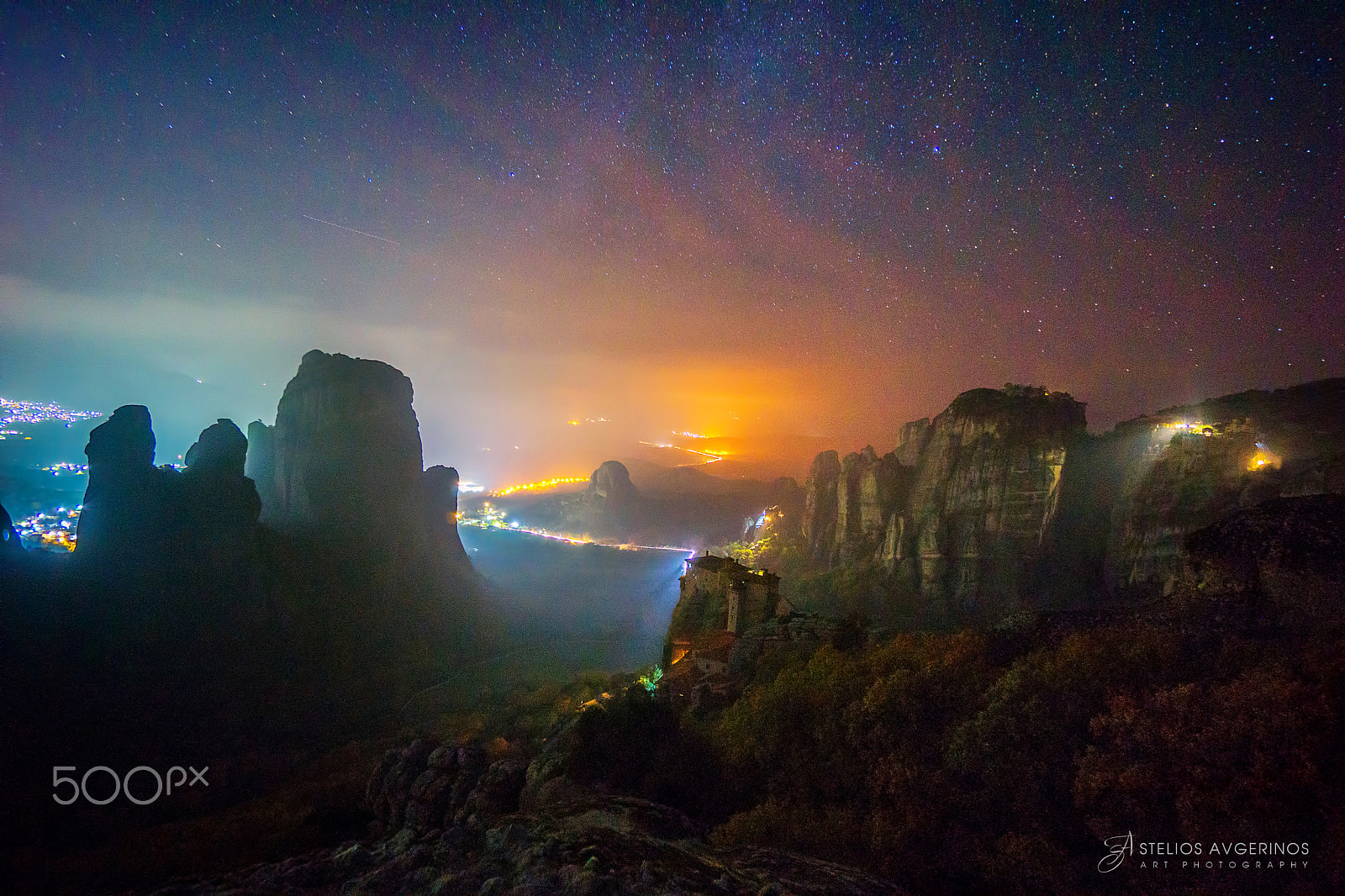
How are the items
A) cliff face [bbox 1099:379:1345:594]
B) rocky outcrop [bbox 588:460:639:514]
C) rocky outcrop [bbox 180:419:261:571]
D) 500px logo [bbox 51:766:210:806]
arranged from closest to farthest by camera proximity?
500px logo [bbox 51:766:210:806] → cliff face [bbox 1099:379:1345:594] → rocky outcrop [bbox 180:419:261:571] → rocky outcrop [bbox 588:460:639:514]

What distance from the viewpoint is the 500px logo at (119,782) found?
26059mm

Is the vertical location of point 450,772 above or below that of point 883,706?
below

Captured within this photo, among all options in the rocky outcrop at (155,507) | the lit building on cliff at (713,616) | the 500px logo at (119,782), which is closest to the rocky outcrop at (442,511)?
the rocky outcrop at (155,507)

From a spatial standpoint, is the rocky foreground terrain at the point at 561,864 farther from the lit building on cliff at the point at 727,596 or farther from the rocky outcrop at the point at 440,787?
the lit building on cliff at the point at 727,596

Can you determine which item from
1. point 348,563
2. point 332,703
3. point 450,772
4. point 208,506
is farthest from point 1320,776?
point 348,563

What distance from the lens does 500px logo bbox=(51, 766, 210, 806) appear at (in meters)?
26.1

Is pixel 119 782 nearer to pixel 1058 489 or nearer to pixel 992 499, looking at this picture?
pixel 992 499

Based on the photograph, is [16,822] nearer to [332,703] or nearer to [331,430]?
[332,703]

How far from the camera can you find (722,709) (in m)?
21.3

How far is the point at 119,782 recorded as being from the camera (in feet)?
96.8

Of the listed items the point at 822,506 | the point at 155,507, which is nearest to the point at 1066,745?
the point at 155,507

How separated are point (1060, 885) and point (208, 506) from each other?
188 ft

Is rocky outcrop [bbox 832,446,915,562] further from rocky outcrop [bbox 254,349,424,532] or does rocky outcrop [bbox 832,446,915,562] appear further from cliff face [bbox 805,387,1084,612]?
rocky outcrop [bbox 254,349,424,532]

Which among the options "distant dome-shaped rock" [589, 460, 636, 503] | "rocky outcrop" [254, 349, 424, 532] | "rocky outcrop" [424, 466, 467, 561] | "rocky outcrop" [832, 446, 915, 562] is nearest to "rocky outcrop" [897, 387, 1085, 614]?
"rocky outcrop" [832, 446, 915, 562]
